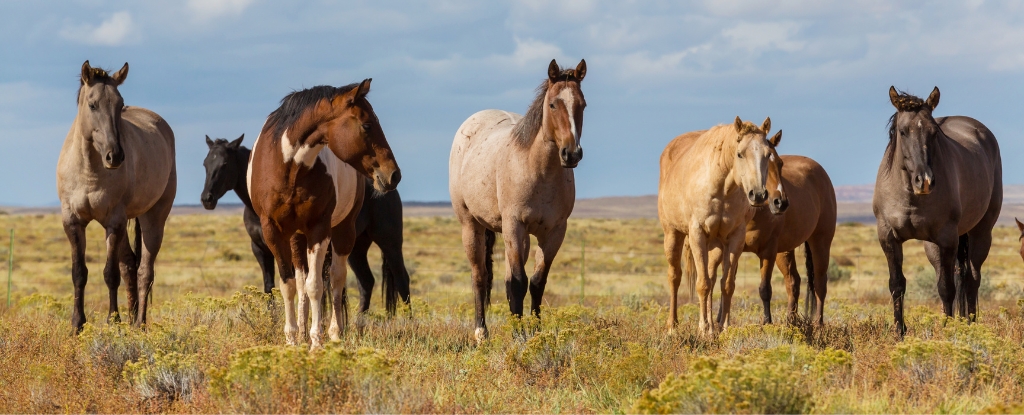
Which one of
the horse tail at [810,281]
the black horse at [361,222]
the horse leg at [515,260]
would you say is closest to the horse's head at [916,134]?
the horse tail at [810,281]

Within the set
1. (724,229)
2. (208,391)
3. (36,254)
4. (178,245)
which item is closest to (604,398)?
(208,391)

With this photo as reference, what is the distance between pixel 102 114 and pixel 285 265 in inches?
88.4

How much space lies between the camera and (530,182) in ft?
24.7

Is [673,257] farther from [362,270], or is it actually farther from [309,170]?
[362,270]

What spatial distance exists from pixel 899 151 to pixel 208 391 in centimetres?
637

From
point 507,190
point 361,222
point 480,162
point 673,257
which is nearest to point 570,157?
point 507,190

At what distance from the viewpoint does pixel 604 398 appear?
5.62 meters

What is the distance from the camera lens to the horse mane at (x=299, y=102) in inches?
277

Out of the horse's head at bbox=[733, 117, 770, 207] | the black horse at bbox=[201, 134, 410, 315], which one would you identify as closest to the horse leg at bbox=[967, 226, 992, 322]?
the horse's head at bbox=[733, 117, 770, 207]

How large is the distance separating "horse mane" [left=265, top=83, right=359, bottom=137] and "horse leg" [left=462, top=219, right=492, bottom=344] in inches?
74.8

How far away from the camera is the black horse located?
35.6 ft

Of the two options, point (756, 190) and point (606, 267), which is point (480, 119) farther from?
point (606, 267)

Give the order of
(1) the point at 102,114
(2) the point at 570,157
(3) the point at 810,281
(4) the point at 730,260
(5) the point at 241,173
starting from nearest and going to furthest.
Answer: (2) the point at 570,157 < (1) the point at 102,114 < (4) the point at 730,260 < (3) the point at 810,281 < (5) the point at 241,173

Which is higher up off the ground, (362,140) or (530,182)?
(362,140)
